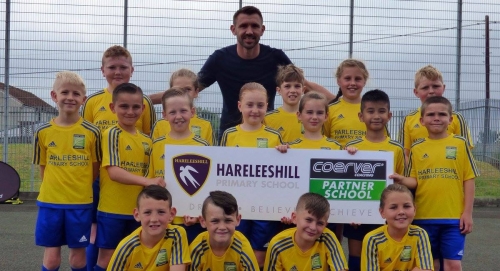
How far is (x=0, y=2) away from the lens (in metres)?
10.2

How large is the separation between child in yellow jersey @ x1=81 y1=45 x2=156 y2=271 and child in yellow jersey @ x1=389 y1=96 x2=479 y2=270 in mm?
2171

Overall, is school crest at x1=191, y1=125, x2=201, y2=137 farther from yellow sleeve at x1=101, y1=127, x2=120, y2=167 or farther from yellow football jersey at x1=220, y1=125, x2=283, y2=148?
yellow sleeve at x1=101, y1=127, x2=120, y2=167

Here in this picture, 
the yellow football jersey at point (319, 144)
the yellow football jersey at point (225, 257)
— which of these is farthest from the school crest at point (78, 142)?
the yellow football jersey at point (319, 144)

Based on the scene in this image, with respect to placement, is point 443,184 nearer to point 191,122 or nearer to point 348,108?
point 348,108

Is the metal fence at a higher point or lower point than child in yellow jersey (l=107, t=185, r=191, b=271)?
higher

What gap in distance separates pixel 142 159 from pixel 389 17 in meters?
6.32

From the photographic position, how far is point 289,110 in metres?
5.42

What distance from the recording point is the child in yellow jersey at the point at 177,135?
481 cm

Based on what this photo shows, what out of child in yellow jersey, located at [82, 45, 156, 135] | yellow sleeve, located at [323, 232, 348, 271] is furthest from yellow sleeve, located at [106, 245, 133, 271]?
yellow sleeve, located at [323, 232, 348, 271]

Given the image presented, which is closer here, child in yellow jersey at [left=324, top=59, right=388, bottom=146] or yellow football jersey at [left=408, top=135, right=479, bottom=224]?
yellow football jersey at [left=408, top=135, right=479, bottom=224]

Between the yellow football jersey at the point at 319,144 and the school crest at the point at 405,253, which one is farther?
the yellow football jersey at the point at 319,144

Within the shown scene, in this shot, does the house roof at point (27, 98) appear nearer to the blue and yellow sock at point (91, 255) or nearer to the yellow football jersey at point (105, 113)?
the yellow football jersey at point (105, 113)

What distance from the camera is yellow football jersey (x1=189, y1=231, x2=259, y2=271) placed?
4.45m

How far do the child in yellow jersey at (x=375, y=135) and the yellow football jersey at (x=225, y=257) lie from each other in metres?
1.04
